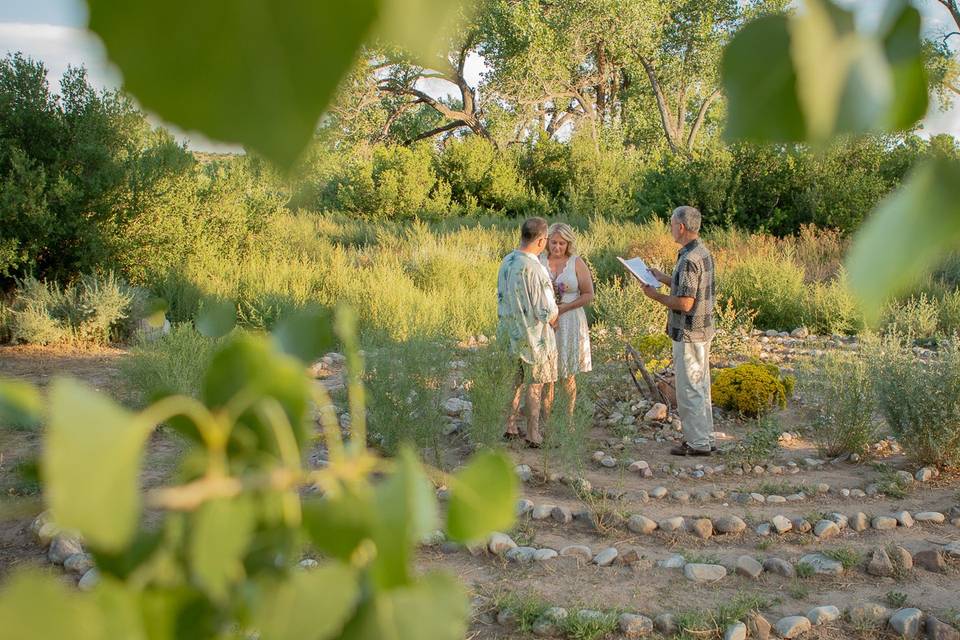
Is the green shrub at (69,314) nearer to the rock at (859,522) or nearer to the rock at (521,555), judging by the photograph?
the rock at (521,555)

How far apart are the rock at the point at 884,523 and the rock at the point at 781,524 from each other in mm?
439

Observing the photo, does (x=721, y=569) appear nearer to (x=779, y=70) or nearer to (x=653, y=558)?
(x=653, y=558)

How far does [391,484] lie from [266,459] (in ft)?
0.14

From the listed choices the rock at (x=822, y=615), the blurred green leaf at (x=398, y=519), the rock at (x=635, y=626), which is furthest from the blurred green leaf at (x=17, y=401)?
the rock at (x=822, y=615)

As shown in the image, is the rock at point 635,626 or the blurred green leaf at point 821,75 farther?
the rock at point 635,626

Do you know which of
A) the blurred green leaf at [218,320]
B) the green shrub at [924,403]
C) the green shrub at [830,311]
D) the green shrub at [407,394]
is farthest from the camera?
the green shrub at [830,311]

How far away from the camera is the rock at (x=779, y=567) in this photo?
139 inches

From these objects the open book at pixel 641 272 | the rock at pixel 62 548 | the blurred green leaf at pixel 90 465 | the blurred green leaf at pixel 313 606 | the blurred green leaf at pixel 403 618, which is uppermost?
the open book at pixel 641 272

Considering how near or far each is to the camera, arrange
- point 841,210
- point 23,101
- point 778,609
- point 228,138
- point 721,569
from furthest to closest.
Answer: point 841,210 < point 23,101 < point 721,569 < point 778,609 < point 228,138

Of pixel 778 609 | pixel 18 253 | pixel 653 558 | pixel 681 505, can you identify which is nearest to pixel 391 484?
pixel 778 609

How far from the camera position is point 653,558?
3703mm

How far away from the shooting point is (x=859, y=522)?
3959 mm

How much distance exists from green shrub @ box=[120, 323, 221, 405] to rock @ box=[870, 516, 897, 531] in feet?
12.4

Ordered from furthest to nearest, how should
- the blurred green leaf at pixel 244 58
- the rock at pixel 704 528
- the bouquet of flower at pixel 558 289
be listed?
the bouquet of flower at pixel 558 289
the rock at pixel 704 528
the blurred green leaf at pixel 244 58
